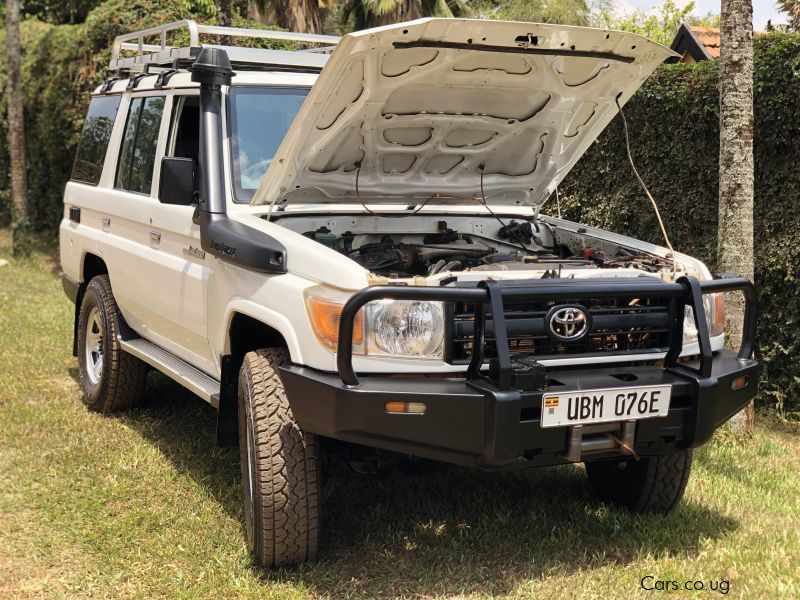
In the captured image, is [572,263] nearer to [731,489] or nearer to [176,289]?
[731,489]

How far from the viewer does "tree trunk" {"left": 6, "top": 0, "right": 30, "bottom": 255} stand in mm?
13938

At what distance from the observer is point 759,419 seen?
632cm

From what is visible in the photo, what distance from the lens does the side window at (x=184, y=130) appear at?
494cm

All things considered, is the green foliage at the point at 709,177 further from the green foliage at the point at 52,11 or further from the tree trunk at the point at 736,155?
the green foliage at the point at 52,11

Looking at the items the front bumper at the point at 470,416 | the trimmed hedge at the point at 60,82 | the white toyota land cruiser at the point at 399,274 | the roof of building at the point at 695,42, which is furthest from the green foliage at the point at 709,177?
the roof of building at the point at 695,42

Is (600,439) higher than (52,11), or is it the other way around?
(52,11)

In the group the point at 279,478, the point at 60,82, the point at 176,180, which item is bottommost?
the point at 279,478

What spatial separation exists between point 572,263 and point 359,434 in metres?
1.47

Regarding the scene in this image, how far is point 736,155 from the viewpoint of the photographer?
5.76 metres

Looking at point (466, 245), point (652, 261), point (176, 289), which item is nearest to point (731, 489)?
point (652, 261)

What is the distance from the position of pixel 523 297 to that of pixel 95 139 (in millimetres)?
3945

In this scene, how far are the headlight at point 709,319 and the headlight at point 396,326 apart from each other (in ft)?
3.65

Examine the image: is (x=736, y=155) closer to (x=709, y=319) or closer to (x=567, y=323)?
(x=709, y=319)

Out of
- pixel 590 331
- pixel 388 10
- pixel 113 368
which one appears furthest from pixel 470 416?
pixel 388 10
